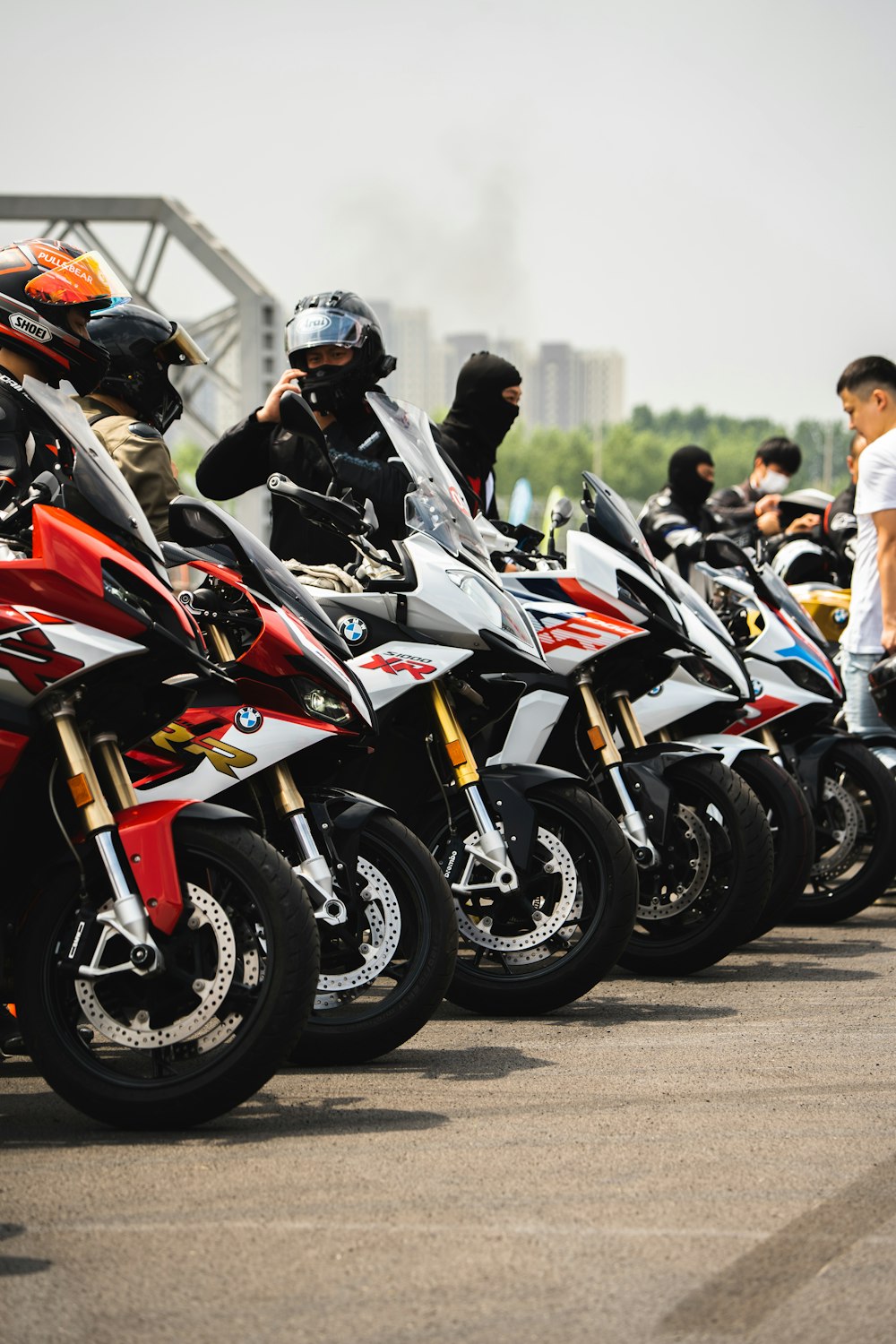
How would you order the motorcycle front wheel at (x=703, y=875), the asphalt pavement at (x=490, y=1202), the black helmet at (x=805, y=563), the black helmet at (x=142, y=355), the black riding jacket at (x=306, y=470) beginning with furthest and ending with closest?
the black helmet at (x=805, y=563)
the motorcycle front wheel at (x=703, y=875)
the black riding jacket at (x=306, y=470)
the black helmet at (x=142, y=355)
the asphalt pavement at (x=490, y=1202)

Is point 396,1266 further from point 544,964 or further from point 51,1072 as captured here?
point 544,964

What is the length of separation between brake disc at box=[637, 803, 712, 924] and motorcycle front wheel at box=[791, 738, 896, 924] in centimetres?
156

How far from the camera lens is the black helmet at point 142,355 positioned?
6.04 meters

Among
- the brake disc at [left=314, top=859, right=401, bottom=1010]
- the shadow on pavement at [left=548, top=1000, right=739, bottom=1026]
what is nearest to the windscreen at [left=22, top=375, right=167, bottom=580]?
the brake disc at [left=314, top=859, right=401, bottom=1010]

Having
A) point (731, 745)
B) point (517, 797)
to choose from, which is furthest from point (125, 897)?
point (731, 745)

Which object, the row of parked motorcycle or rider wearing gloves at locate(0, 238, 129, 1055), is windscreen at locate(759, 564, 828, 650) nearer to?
the row of parked motorcycle

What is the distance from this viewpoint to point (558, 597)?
265 inches

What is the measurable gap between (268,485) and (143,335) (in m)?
0.77

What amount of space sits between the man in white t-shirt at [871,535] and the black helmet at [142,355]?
3353 mm

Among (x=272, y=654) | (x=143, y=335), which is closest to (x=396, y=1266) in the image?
(x=272, y=654)

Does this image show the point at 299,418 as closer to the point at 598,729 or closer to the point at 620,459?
the point at 598,729

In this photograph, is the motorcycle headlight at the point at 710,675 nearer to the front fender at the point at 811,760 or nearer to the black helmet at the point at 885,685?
the front fender at the point at 811,760

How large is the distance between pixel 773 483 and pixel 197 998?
29.4 ft

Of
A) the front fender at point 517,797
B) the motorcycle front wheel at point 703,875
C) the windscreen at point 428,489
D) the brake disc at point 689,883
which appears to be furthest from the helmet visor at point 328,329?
the brake disc at point 689,883
